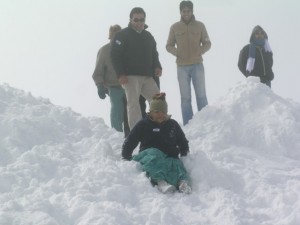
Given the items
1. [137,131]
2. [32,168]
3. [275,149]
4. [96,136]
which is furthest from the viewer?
[96,136]

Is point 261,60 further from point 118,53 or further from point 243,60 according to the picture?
point 118,53

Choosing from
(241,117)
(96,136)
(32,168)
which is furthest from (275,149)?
(32,168)

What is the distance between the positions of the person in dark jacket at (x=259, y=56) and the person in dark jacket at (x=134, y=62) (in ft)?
7.26

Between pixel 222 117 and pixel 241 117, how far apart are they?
0.30 m

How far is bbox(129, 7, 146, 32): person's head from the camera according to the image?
794cm

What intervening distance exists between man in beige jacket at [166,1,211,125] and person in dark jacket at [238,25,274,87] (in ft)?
3.28

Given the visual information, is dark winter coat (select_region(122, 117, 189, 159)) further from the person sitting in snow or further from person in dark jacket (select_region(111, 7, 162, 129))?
person in dark jacket (select_region(111, 7, 162, 129))

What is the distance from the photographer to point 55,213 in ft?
17.1

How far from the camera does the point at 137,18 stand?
799 centimetres

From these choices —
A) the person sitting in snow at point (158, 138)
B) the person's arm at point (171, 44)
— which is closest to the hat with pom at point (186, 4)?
the person's arm at point (171, 44)

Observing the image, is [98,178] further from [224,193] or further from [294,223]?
[294,223]

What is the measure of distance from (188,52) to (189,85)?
1.83ft

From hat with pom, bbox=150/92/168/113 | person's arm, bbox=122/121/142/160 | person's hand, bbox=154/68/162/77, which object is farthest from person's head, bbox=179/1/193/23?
person's arm, bbox=122/121/142/160

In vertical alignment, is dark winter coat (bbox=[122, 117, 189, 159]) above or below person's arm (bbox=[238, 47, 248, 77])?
below
